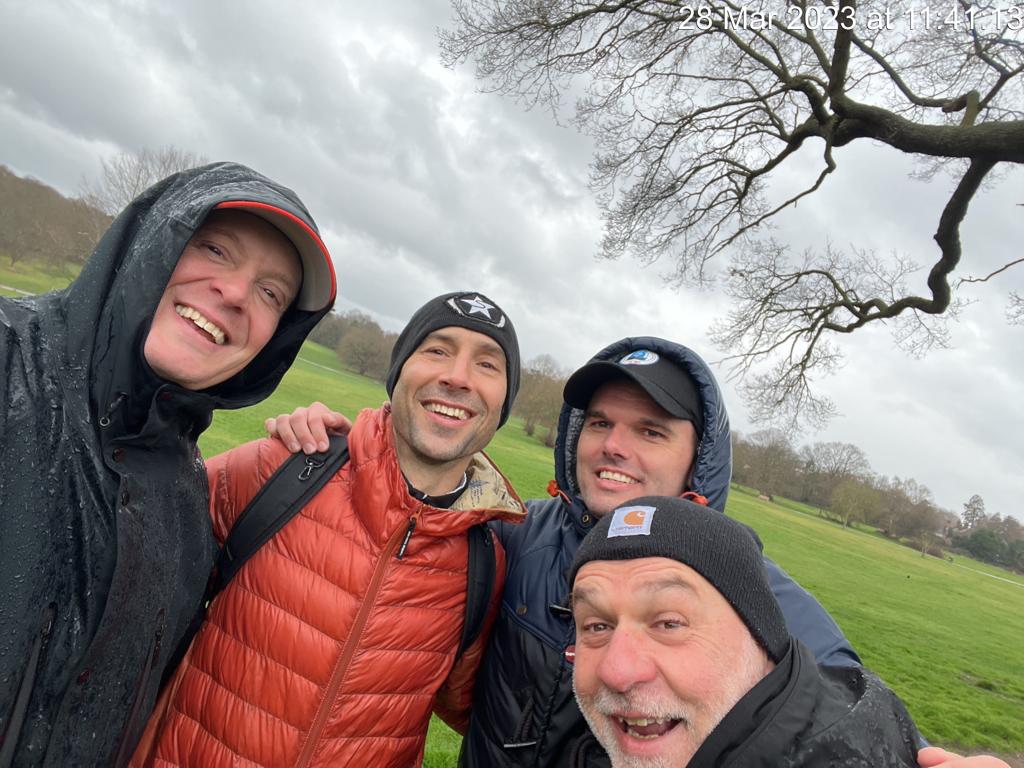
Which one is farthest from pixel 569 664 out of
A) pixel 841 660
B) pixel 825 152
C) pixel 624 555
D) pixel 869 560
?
pixel 869 560

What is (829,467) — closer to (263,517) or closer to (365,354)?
(365,354)

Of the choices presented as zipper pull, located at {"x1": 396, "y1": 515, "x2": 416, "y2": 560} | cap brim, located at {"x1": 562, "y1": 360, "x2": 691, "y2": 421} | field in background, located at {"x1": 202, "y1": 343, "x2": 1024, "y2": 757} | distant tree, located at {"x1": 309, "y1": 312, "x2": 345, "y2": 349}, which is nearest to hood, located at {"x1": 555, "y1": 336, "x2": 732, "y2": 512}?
cap brim, located at {"x1": 562, "y1": 360, "x2": 691, "y2": 421}

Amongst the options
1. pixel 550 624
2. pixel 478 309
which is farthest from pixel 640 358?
pixel 550 624

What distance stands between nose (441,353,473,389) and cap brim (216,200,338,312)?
69 centimetres

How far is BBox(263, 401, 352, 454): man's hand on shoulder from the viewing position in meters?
2.59

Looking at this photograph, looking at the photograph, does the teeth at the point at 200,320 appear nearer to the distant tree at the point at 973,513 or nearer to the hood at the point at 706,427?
the hood at the point at 706,427

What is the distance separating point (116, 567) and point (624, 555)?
1710 millimetres

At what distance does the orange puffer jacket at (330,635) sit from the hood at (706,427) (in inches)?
37.7

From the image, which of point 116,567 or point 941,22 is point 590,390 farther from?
point 941,22

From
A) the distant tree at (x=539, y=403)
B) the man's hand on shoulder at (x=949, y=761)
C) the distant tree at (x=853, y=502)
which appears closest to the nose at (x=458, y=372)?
the man's hand on shoulder at (x=949, y=761)

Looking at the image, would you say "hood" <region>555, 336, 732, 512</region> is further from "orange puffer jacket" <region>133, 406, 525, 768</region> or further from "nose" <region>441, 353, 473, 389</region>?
"orange puffer jacket" <region>133, 406, 525, 768</region>

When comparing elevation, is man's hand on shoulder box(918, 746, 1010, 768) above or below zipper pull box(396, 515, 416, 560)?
above

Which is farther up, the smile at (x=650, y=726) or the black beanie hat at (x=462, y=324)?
the black beanie hat at (x=462, y=324)

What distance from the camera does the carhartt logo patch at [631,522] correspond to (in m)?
1.98
